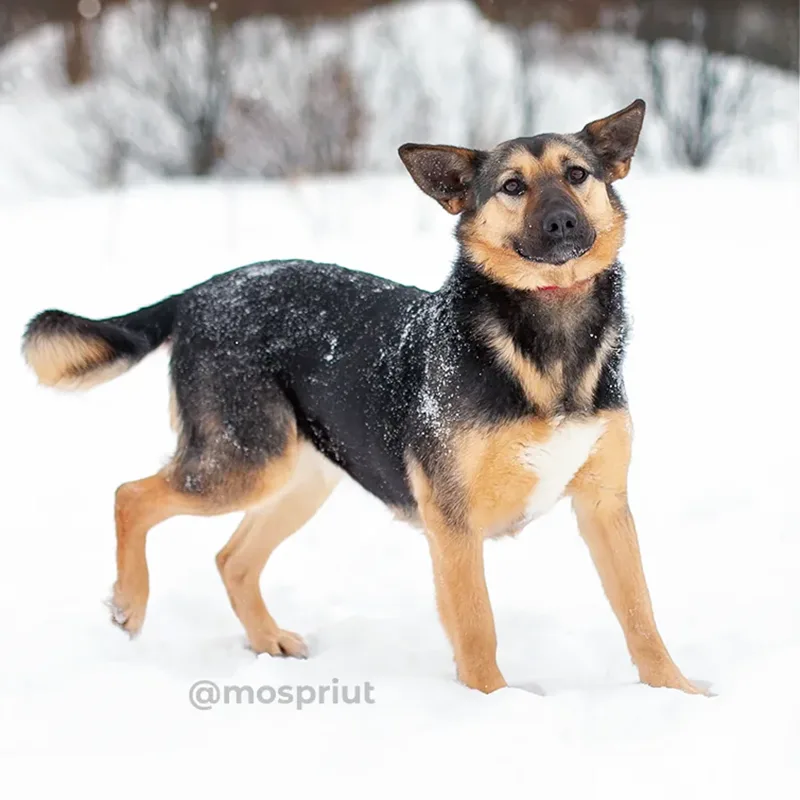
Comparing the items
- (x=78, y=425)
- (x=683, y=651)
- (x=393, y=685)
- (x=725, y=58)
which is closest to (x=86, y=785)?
(x=393, y=685)

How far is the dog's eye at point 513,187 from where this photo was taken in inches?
148

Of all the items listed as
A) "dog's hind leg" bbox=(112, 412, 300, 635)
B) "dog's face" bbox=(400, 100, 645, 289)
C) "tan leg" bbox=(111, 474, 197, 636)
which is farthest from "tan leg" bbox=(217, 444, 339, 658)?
"dog's face" bbox=(400, 100, 645, 289)

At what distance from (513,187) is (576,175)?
0.22m

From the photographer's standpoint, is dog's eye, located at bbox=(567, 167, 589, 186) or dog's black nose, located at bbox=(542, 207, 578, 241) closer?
dog's black nose, located at bbox=(542, 207, 578, 241)

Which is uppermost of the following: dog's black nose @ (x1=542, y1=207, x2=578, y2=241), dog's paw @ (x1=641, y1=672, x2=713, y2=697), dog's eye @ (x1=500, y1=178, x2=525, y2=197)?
dog's eye @ (x1=500, y1=178, x2=525, y2=197)

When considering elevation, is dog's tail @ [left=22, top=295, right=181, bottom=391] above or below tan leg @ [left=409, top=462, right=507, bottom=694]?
above

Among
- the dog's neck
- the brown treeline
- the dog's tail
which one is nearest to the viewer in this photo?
the dog's neck

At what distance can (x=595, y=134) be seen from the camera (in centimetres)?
400

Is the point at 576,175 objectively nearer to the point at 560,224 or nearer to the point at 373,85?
the point at 560,224

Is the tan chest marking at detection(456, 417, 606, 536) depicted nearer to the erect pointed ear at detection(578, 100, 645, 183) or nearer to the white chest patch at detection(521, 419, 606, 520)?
the white chest patch at detection(521, 419, 606, 520)

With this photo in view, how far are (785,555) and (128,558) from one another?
2749 mm

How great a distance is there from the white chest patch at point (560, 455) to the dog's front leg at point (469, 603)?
0.26 meters

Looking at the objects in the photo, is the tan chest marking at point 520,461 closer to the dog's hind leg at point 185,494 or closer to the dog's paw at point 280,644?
the dog's hind leg at point 185,494

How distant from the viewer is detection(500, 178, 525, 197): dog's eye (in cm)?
375
